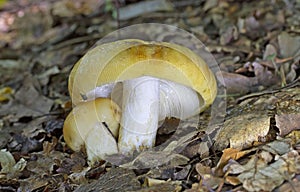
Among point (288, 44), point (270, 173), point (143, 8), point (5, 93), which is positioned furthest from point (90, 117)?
point (143, 8)

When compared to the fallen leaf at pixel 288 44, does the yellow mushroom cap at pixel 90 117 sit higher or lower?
lower

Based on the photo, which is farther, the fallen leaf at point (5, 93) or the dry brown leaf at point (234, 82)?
the fallen leaf at point (5, 93)

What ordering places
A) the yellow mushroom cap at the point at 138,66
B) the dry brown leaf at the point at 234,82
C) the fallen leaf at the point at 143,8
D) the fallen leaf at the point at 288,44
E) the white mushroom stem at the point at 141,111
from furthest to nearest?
the fallen leaf at the point at 143,8
the fallen leaf at the point at 288,44
the dry brown leaf at the point at 234,82
the white mushroom stem at the point at 141,111
the yellow mushroom cap at the point at 138,66

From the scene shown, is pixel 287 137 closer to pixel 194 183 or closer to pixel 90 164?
pixel 194 183

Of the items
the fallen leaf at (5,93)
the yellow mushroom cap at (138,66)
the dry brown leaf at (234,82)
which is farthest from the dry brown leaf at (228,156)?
the fallen leaf at (5,93)

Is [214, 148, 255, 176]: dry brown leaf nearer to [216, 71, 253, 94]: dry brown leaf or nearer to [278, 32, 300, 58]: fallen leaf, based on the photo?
[216, 71, 253, 94]: dry brown leaf

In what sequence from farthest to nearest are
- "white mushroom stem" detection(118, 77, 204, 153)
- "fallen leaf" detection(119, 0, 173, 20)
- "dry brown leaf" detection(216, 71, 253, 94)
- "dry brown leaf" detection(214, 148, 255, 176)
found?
"fallen leaf" detection(119, 0, 173, 20) → "dry brown leaf" detection(216, 71, 253, 94) → "white mushroom stem" detection(118, 77, 204, 153) → "dry brown leaf" detection(214, 148, 255, 176)

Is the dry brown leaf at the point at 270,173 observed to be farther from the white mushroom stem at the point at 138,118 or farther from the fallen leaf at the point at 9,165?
the fallen leaf at the point at 9,165

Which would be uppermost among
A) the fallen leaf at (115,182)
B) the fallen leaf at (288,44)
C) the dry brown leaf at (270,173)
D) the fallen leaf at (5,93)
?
the fallen leaf at (288,44)

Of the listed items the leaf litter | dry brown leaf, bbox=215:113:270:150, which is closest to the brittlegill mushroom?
the leaf litter

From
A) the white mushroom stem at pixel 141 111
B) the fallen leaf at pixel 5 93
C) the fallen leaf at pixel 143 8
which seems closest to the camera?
the white mushroom stem at pixel 141 111
